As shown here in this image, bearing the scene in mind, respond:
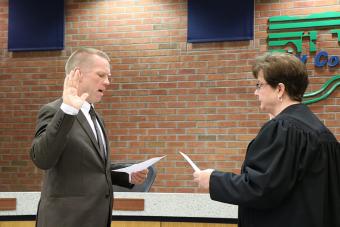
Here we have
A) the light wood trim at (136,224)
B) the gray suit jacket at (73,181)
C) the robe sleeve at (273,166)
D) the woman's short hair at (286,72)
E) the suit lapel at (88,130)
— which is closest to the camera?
the robe sleeve at (273,166)

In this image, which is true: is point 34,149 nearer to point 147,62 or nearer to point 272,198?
point 272,198

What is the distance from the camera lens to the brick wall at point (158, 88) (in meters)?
5.26

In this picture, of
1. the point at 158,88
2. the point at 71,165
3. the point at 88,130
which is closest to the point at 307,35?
the point at 158,88

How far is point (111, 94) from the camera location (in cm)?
561

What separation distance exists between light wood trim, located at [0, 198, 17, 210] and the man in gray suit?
0.81m

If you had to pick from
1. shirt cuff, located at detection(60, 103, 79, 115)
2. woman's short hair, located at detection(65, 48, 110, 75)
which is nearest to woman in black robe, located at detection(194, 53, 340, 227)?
shirt cuff, located at detection(60, 103, 79, 115)

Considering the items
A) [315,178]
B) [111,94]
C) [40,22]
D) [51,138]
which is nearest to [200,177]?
[315,178]

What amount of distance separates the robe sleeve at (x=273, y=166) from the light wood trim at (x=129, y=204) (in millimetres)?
1050

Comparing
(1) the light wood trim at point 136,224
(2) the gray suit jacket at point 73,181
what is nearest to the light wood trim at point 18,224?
(1) the light wood trim at point 136,224

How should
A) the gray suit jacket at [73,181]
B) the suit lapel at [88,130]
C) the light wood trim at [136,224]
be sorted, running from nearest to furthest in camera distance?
the gray suit jacket at [73,181] → the suit lapel at [88,130] → the light wood trim at [136,224]

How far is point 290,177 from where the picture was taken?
172 centimetres

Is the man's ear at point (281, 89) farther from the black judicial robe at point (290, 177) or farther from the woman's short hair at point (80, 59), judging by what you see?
the woman's short hair at point (80, 59)

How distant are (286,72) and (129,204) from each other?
1.38m

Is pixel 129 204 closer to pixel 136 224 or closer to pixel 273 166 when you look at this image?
pixel 136 224
